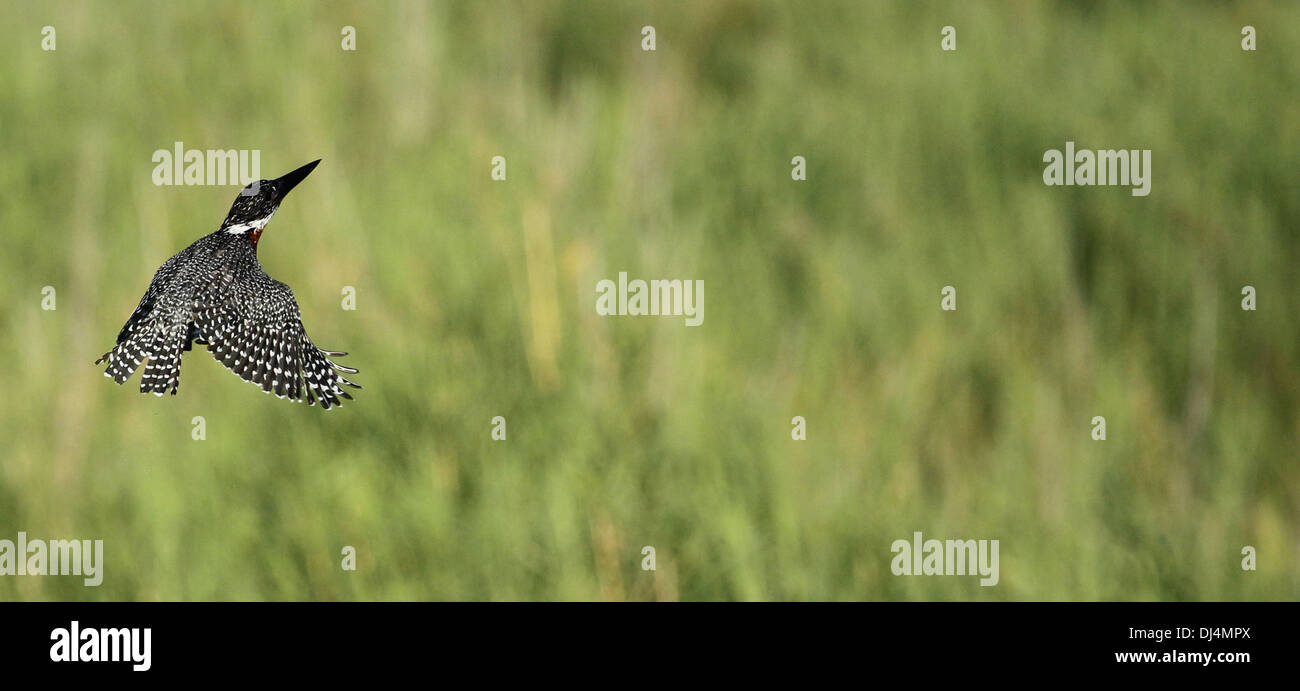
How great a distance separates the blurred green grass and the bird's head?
105 centimetres

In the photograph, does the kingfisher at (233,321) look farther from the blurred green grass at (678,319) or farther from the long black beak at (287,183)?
the blurred green grass at (678,319)

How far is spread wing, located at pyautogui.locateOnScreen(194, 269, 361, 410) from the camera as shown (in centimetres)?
175

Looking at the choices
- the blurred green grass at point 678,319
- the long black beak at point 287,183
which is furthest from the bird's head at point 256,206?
the blurred green grass at point 678,319

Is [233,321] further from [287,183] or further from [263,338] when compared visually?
[287,183]

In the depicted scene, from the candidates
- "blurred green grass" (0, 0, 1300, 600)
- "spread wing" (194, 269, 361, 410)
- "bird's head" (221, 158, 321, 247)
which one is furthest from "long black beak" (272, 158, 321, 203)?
"blurred green grass" (0, 0, 1300, 600)

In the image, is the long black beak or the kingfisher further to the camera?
the long black beak

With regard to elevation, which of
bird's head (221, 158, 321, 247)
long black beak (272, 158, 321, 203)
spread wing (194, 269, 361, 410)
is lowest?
spread wing (194, 269, 361, 410)

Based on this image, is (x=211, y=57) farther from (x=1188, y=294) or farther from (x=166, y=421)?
(x=1188, y=294)

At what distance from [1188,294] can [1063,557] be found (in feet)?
5.44

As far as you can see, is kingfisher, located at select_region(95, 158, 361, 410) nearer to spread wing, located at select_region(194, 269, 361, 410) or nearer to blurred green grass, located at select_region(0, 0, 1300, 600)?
spread wing, located at select_region(194, 269, 361, 410)

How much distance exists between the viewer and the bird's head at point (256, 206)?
1.86 m

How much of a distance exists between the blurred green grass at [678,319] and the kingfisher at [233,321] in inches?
40.5

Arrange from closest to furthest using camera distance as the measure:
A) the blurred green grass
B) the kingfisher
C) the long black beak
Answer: the kingfisher < the long black beak < the blurred green grass

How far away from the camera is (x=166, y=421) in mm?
3277
